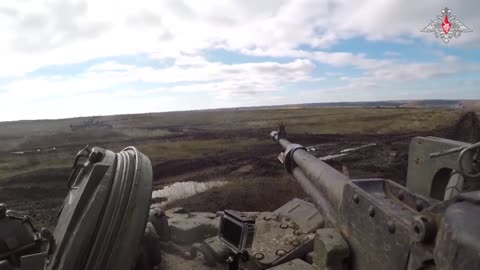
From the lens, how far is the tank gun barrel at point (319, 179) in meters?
3.55

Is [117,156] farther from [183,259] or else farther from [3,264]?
[183,259]

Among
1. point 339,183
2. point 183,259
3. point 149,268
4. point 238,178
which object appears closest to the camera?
point 339,183

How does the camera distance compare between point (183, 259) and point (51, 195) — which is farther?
point (51, 195)

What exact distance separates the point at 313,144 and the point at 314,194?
22724mm

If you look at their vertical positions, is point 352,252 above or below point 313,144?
above

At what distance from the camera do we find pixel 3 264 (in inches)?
137

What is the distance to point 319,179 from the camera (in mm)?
4430

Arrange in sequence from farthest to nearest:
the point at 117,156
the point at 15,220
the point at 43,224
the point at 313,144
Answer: the point at 313,144
the point at 43,224
the point at 15,220
the point at 117,156

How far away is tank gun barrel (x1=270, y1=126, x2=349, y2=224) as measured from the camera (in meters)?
3.55

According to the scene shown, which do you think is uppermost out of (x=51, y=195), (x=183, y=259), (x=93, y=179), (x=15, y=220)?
(x=93, y=179)

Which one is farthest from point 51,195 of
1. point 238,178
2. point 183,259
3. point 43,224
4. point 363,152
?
point 363,152

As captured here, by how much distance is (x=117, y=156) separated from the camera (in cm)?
341

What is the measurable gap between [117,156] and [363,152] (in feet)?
66.1

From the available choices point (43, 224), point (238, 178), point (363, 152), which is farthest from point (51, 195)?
point (363, 152)
